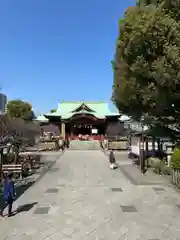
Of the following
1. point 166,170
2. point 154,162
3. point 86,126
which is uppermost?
point 86,126

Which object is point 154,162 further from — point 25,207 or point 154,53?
point 25,207

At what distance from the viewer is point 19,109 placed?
71.8 metres

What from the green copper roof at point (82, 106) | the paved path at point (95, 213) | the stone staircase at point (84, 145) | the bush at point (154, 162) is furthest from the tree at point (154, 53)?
the green copper roof at point (82, 106)

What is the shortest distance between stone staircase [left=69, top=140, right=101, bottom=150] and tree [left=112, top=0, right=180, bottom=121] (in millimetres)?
26352

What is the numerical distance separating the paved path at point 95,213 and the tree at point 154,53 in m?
5.21

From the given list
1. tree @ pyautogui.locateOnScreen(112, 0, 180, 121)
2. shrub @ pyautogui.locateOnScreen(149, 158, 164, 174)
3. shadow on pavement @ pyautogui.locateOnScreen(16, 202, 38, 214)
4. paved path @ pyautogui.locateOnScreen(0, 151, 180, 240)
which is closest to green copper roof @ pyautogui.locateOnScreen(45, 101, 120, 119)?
shrub @ pyautogui.locateOnScreen(149, 158, 164, 174)

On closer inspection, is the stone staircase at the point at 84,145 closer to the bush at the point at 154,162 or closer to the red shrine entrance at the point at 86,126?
the red shrine entrance at the point at 86,126

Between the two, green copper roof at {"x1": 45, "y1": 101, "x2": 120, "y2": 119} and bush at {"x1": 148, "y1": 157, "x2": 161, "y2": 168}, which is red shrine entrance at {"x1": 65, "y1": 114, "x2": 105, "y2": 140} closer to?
green copper roof at {"x1": 45, "y1": 101, "x2": 120, "y2": 119}

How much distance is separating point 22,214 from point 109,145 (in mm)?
32075

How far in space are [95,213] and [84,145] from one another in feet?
115

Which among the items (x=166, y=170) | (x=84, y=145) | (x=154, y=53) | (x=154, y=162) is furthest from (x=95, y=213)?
(x=84, y=145)

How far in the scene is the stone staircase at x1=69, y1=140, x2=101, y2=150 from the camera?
4401cm

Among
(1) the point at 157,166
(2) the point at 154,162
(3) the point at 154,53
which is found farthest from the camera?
(2) the point at 154,162

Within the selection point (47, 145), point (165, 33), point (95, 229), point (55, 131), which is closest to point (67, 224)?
point (95, 229)
